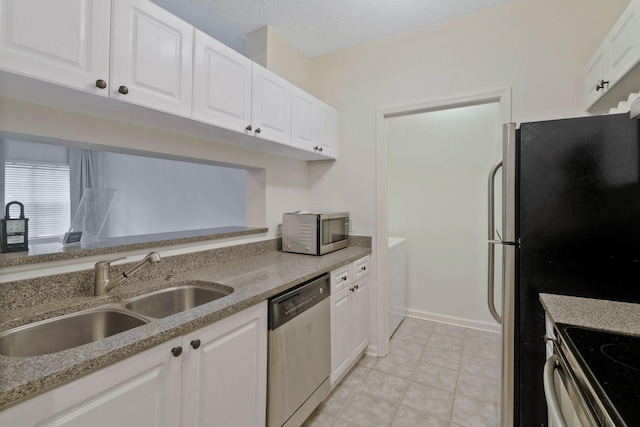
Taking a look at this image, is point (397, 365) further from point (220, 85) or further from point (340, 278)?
point (220, 85)

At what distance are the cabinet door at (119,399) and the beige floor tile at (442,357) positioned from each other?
208 cm

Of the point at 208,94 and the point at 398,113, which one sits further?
the point at 398,113

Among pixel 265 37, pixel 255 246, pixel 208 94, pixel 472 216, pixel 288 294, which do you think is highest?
pixel 265 37

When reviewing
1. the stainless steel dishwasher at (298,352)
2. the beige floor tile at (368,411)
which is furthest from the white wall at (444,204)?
the stainless steel dishwasher at (298,352)

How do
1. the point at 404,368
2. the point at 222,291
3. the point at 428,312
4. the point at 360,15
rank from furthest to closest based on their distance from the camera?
the point at 428,312 < the point at 404,368 < the point at 360,15 < the point at 222,291

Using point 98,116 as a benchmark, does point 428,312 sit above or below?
below

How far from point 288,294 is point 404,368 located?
4.68 ft

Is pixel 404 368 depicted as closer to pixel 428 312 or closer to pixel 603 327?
pixel 428 312

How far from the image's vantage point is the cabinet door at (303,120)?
2.07m

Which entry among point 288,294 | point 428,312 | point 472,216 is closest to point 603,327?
point 288,294

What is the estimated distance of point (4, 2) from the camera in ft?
2.83

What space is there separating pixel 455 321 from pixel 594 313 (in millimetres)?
2194

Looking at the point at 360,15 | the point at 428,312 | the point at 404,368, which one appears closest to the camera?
the point at 360,15

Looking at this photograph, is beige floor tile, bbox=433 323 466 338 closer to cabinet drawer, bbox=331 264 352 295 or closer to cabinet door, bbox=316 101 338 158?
cabinet drawer, bbox=331 264 352 295
